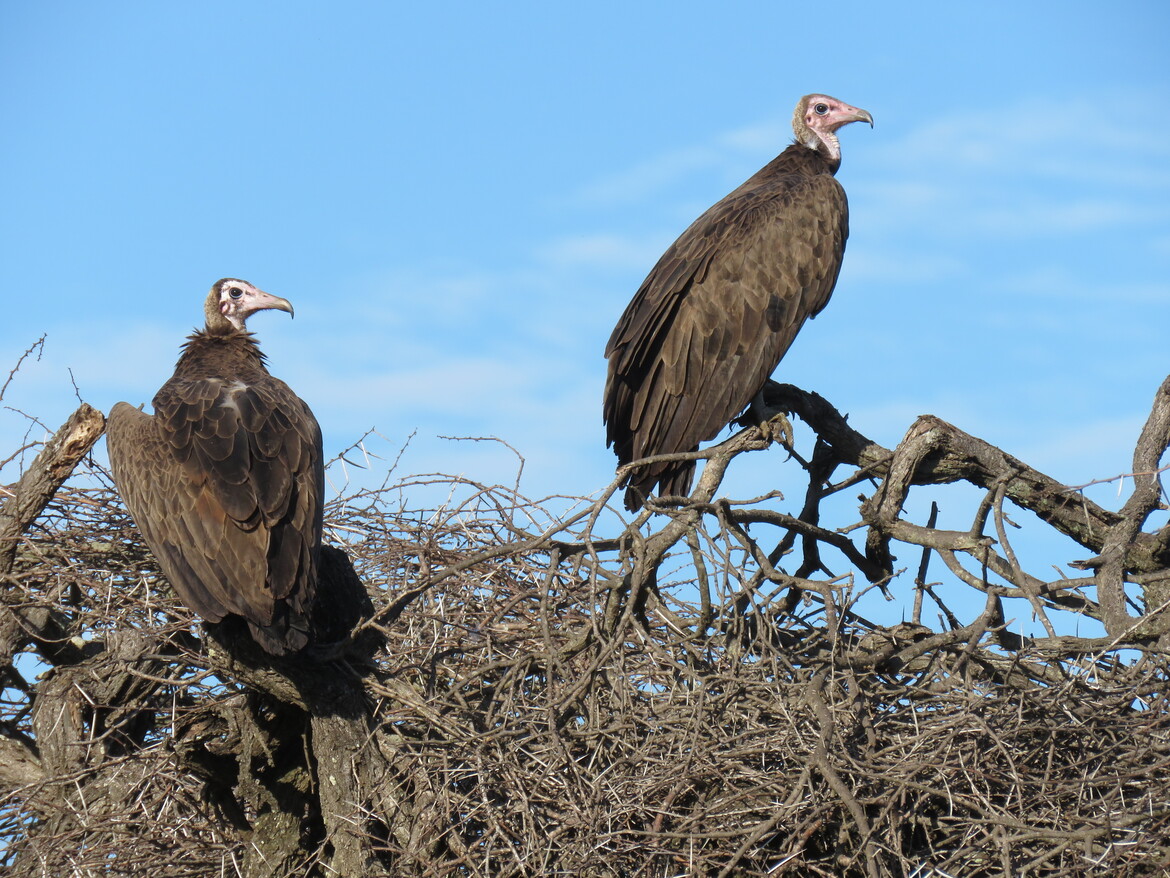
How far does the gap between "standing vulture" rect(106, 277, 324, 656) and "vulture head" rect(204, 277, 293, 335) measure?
1.47 meters

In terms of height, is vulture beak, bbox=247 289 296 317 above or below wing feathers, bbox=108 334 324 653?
above

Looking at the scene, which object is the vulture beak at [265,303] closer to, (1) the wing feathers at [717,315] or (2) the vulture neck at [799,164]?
(1) the wing feathers at [717,315]

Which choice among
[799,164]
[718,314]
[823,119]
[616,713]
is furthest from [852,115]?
[616,713]

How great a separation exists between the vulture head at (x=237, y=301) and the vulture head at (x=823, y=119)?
3.49m

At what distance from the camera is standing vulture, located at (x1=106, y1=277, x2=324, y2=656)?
4.56 metres

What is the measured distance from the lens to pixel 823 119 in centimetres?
850

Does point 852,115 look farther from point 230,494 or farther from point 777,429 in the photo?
point 230,494

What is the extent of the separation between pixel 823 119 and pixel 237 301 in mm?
3869

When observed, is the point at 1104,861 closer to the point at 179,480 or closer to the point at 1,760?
the point at 179,480

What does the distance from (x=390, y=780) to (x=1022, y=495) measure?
299cm

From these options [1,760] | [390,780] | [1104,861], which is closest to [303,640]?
[390,780]

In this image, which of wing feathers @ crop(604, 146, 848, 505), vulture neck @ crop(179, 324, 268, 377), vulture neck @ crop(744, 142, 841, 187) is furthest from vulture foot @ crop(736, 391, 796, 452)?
vulture neck @ crop(179, 324, 268, 377)

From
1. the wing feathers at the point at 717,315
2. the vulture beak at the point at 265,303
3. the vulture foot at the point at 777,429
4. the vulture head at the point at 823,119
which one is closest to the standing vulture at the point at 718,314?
the wing feathers at the point at 717,315

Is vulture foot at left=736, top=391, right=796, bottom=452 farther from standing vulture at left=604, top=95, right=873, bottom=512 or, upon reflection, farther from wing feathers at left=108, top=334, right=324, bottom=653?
wing feathers at left=108, top=334, right=324, bottom=653
